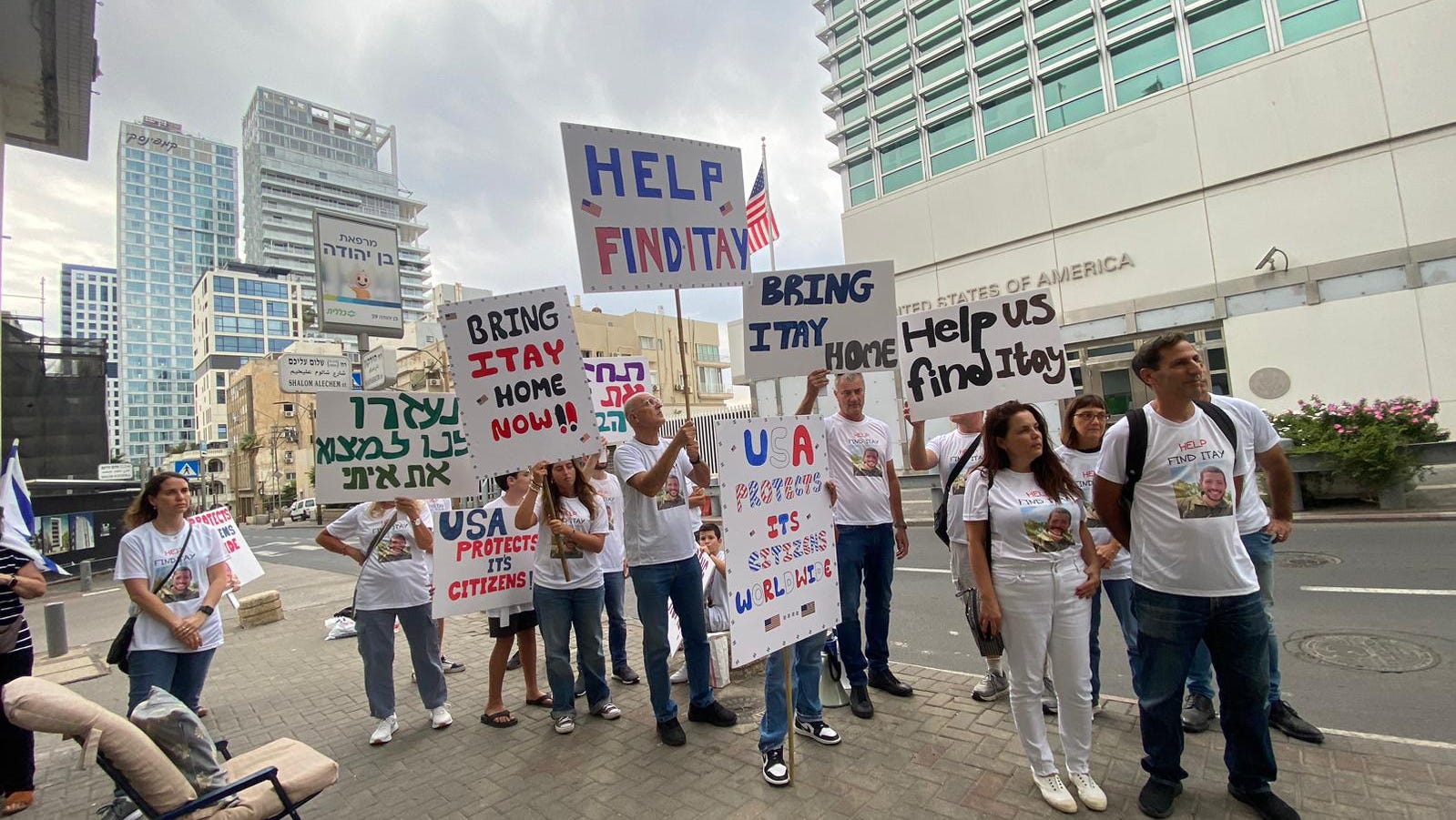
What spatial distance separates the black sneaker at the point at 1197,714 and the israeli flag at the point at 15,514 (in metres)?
6.97

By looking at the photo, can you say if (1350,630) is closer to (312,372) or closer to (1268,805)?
(1268,805)

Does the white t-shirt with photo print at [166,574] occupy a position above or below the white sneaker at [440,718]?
above

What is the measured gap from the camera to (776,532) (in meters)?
3.54

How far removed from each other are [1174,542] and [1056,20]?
1067 inches

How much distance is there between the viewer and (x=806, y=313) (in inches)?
175

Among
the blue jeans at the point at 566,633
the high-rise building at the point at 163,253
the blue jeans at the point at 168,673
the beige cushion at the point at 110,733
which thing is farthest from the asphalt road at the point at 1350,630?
the high-rise building at the point at 163,253

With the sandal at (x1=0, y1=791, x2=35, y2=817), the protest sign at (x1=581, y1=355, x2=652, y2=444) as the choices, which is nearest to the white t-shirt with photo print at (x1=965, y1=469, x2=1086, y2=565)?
the protest sign at (x1=581, y1=355, x2=652, y2=444)

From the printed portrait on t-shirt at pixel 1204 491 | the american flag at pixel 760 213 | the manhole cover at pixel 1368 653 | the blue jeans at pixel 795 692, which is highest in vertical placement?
the american flag at pixel 760 213

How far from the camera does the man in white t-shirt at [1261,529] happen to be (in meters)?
3.22

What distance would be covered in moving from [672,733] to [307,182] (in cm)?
14911

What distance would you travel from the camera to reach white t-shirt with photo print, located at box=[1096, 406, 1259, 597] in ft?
9.14

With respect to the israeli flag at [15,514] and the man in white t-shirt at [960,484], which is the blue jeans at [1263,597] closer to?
the man in white t-shirt at [960,484]

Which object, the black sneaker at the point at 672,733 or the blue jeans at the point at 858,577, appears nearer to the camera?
the black sneaker at the point at 672,733

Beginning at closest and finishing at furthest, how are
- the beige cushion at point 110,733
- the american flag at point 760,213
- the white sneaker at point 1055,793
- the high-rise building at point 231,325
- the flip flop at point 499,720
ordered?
the beige cushion at point 110,733
the white sneaker at point 1055,793
the flip flop at point 499,720
the american flag at point 760,213
the high-rise building at point 231,325
